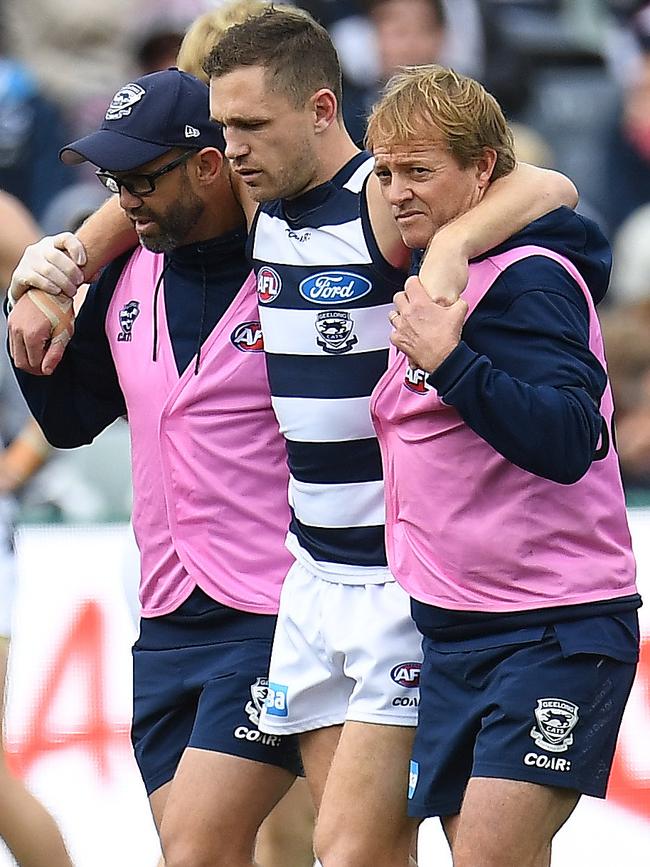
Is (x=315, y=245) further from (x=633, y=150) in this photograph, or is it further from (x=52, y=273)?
(x=633, y=150)

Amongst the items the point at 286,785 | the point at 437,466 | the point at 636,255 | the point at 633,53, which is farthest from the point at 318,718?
the point at 633,53

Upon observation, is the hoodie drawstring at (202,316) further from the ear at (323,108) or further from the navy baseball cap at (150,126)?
the ear at (323,108)

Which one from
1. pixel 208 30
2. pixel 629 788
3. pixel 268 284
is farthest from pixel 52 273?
pixel 629 788

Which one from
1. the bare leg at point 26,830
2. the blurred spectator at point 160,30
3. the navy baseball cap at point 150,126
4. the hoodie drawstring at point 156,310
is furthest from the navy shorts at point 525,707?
the blurred spectator at point 160,30

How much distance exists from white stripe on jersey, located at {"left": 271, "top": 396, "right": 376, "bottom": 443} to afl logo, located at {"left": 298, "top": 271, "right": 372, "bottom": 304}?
206 mm

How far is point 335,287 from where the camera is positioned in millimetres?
3695

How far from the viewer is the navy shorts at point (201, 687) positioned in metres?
3.96

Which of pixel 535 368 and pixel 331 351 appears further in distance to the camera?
pixel 331 351

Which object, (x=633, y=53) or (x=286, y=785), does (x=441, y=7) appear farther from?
(x=286, y=785)

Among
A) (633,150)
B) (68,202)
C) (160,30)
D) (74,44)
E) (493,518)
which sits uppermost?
(493,518)

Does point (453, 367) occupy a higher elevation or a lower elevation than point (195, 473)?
higher

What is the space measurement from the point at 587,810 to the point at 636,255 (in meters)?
3.48

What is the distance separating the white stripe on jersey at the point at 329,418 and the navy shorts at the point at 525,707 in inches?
18.8

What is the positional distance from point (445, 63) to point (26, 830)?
197 inches
